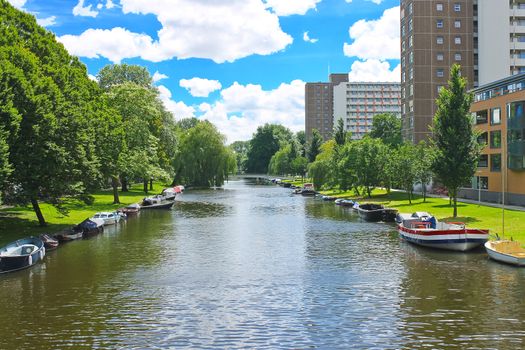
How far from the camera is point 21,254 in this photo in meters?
37.3

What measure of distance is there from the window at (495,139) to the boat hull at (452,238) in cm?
3343

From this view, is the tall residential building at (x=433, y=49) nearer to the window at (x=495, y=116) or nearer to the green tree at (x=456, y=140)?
the window at (x=495, y=116)

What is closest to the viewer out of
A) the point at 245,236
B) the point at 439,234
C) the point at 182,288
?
the point at 182,288

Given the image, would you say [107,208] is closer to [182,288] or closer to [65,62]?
[65,62]

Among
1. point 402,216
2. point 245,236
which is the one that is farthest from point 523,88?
point 245,236

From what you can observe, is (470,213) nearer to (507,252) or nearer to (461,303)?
(507,252)

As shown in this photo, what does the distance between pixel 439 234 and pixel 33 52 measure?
144 feet

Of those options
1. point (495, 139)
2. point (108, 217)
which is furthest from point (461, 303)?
point (495, 139)

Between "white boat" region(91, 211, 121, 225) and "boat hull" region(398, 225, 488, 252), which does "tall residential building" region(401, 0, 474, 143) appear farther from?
"boat hull" region(398, 225, 488, 252)

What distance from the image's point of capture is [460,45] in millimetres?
122625

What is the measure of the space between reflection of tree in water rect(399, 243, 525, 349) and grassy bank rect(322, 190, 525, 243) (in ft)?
30.0

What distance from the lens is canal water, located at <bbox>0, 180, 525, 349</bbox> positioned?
878 inches

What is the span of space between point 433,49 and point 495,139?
54.9 metres

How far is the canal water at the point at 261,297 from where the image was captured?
2230 cm
